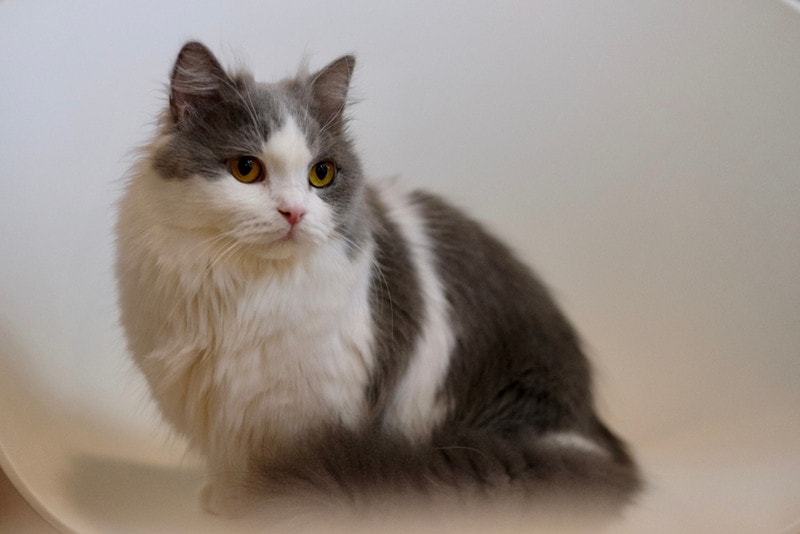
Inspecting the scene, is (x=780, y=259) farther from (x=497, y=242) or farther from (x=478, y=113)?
(x=478, y=113)

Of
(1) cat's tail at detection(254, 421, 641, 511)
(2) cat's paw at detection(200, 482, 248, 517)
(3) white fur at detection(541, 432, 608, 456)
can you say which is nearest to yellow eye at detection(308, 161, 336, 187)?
(1) cat's tail at detection(254, 421, 641, 511)

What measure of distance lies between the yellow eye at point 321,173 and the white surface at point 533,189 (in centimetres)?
53

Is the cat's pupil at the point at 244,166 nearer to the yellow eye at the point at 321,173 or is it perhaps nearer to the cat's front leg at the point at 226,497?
the yellow eye at the point at 321,173

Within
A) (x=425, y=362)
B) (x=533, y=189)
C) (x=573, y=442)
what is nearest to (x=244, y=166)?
(x=425, y=362)

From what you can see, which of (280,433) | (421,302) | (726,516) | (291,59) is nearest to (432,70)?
(291,59)

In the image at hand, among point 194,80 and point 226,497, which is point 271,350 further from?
point 194,80

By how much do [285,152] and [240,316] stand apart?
0.30 meters

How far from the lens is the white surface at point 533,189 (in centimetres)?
148

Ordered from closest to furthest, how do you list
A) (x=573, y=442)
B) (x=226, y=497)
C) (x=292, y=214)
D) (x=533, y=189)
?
(x=292, y=214), (x=226, y=497), (x=573, y=442), (x=533, y=189)

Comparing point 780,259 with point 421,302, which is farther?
point 780,259

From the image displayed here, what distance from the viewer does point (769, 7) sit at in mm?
1660

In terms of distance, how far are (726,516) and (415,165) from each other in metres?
1.08

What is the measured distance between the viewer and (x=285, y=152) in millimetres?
1222

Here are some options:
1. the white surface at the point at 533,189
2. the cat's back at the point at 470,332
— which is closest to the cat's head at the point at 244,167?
the cat's back at the point at 470,332
